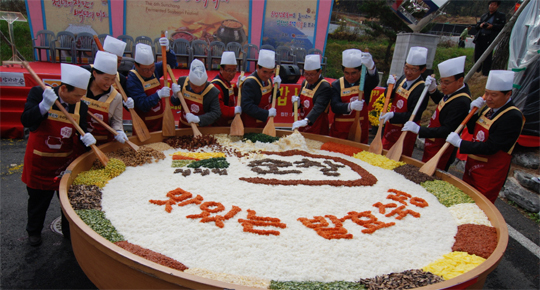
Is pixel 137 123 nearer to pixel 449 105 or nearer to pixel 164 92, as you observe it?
pixel 164 92

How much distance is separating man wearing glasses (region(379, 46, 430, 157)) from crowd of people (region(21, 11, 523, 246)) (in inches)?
0.5

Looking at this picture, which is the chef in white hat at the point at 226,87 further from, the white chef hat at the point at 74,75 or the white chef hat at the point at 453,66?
the white chef hat at the point at 453,66

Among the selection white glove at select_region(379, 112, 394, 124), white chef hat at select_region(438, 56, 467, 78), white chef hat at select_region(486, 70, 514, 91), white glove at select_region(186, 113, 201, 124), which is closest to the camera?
white chef hat at select_region(486, 70, 514, 91)

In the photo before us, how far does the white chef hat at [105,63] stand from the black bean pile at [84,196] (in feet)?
4.09

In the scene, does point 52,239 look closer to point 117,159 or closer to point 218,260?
point 117,159

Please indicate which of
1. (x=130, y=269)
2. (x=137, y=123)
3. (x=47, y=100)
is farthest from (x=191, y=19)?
(x=130, y=269)

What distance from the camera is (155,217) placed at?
2.79 metres

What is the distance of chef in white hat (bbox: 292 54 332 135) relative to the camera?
191 inches

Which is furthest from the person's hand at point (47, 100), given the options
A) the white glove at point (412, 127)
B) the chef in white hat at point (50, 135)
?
the white glove at point (412, 127)

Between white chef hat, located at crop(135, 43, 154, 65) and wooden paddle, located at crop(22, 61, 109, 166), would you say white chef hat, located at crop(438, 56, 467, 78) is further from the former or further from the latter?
wooden paddle, located at crop(22, 61, 109, 166)

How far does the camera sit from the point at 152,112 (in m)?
4.78

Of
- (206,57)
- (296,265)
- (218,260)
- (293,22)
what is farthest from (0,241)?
(293,22)

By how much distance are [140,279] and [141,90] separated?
3.08 meters

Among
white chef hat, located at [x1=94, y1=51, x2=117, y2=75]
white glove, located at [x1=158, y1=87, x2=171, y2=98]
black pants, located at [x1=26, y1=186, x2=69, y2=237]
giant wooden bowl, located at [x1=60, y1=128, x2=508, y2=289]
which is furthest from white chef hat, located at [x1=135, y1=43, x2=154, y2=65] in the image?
giant wooden bowl, located at [x1=60, y1=128, x2=508, y2=289]
